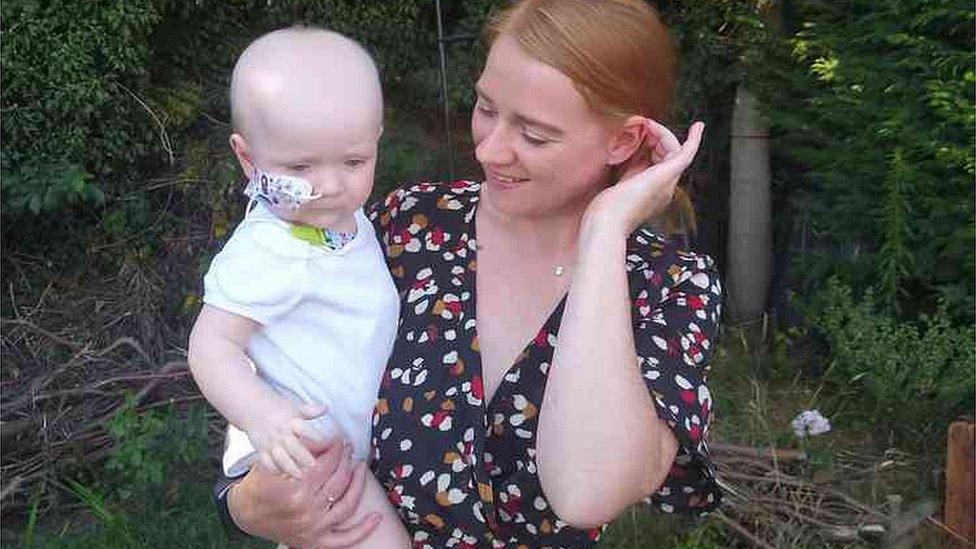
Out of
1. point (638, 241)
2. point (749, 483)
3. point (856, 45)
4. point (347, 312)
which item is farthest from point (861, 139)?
point (347, 312)

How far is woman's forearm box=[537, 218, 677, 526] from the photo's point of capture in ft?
5.81

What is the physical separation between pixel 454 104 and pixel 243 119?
3.73m

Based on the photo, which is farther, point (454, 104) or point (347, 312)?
point (454, 104)

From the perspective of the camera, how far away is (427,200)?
7.10 feet

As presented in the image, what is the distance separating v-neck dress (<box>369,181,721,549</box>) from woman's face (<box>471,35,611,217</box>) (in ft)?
0.65

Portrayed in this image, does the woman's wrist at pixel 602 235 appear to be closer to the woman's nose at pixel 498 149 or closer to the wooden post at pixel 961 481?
the woman's nose at pixel 498 149

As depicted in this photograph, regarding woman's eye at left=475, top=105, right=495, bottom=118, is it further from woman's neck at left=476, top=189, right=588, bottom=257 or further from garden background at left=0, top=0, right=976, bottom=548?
garden background at left=0, top=0, right=976, bottom=548

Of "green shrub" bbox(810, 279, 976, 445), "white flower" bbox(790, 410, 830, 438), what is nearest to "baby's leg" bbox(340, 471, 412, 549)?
"white flower" bbox(790, 410, 830, 438)

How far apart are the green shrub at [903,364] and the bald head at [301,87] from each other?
3.02 metres

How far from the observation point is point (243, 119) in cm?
186

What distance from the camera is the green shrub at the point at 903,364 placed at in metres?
4.32

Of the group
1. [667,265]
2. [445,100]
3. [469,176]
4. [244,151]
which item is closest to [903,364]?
[469,176]

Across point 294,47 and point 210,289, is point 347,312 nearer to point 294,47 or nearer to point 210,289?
point 210,289

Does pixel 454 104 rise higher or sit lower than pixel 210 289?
lower
